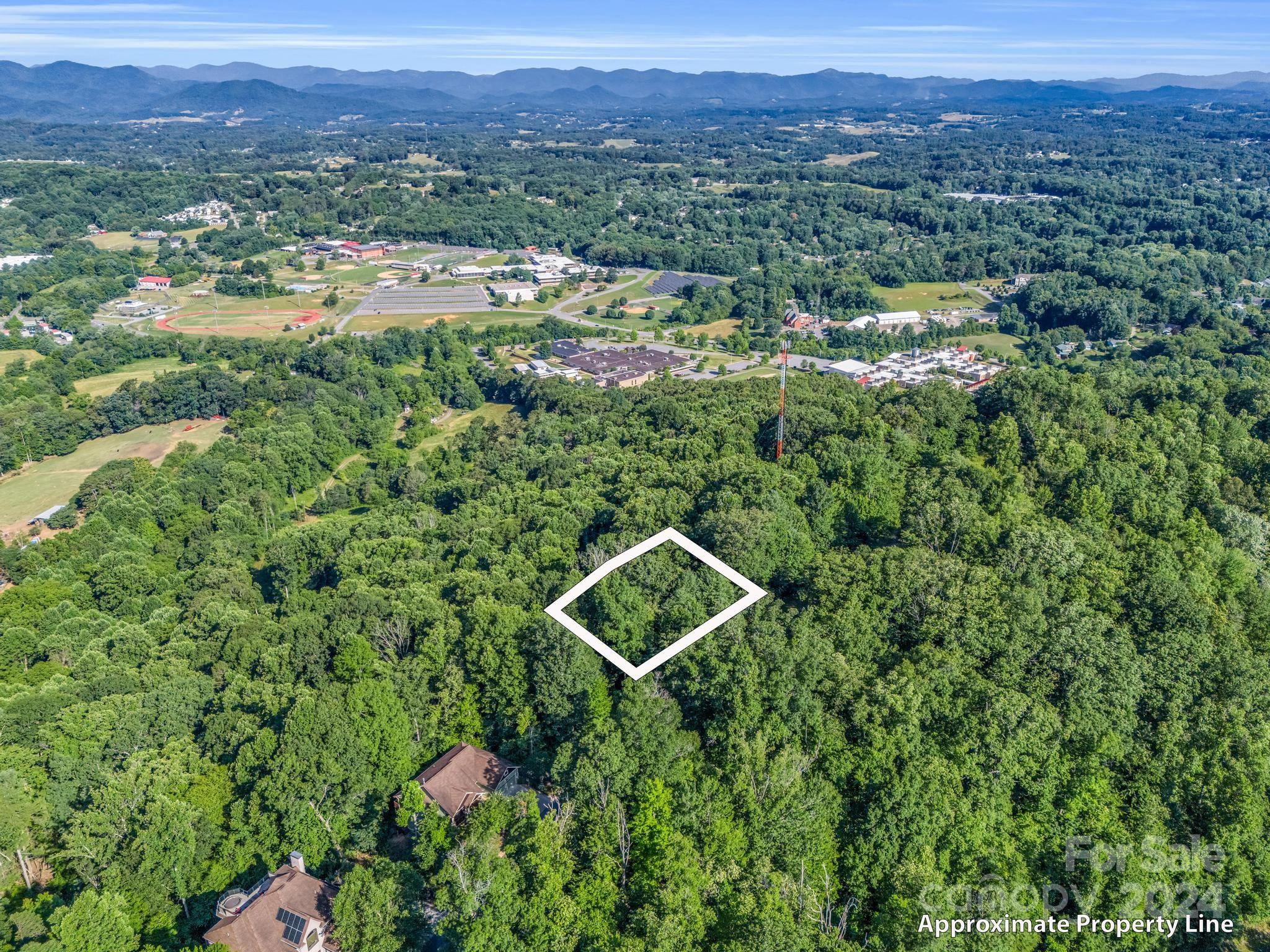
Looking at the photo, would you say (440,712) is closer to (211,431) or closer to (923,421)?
(923,421)

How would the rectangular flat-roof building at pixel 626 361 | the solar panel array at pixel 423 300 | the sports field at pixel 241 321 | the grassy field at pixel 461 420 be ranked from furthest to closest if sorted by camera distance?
the solar panel array at pixel 423 300 → the sports field at pixel 241 321 → the rectangular flat-roof building at pixel 626 361 → the grassy field at pixel 461 420

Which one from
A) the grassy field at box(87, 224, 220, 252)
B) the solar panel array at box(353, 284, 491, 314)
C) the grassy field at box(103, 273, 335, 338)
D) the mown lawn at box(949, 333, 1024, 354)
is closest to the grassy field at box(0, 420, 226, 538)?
the grassy field at box(103, 273, 335, 338)

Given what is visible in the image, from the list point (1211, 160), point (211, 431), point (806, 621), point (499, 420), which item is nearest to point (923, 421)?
point (806, 621)

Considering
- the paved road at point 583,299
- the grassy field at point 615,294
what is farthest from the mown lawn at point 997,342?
the grassy field at point 615,294

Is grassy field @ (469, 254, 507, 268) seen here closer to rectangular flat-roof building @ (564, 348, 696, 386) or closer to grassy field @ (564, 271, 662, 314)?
grassy field @ (564, 271, 662, 314)

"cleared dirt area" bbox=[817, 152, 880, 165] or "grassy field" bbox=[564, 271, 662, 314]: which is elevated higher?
"cleared dirt area" bbox=[817, 152, 880, 165]

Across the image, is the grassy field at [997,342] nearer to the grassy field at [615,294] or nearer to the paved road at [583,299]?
the paved road at [583,299]
